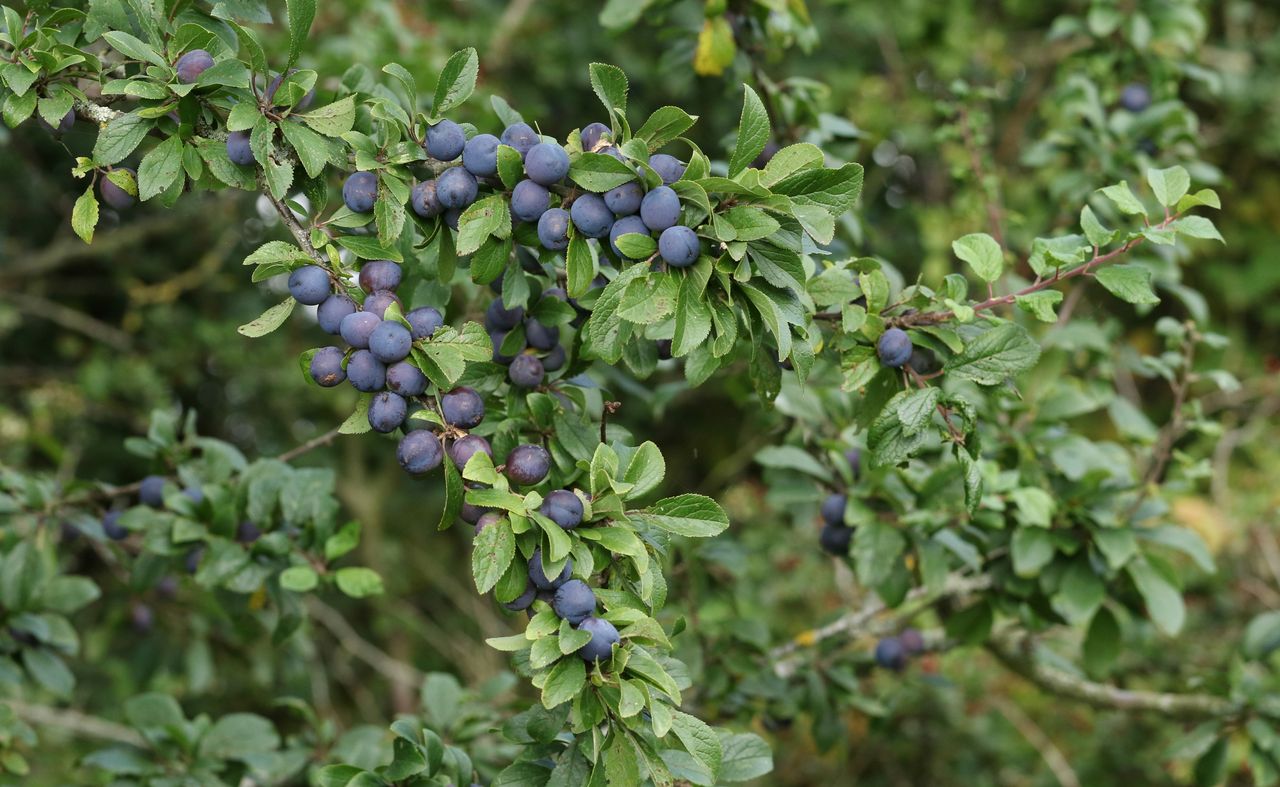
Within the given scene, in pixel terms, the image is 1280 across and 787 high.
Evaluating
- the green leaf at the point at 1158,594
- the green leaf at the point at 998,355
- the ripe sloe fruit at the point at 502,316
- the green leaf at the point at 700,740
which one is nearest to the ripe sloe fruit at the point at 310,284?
the ripe sloe fruit at the point at 502,316

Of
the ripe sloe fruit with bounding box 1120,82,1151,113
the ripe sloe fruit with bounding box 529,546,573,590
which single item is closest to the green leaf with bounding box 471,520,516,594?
the ripe sloe fruit with bounding box 529,546,573,590

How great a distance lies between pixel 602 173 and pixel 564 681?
476mm

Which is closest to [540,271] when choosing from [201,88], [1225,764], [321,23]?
[201,88]

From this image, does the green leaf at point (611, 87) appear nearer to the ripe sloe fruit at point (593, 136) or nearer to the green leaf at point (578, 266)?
the ripe sloe fruit at point (593, 136)

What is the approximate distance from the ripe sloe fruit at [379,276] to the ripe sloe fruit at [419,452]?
18cm

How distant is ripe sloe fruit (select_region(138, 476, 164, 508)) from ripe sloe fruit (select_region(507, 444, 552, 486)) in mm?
831

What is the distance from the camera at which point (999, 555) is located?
1.82 meters

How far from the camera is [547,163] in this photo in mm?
1057

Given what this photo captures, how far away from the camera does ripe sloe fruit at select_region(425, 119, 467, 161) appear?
1142 mm

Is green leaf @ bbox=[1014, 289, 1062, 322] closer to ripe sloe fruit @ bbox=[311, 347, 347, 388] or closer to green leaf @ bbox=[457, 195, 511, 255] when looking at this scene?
green leaf @ bbox=[457, 195, 511, 255]

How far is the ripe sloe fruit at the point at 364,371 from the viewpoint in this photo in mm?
1061

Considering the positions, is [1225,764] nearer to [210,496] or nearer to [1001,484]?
[1001,484]

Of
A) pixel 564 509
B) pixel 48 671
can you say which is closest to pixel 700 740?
pixel 564 509

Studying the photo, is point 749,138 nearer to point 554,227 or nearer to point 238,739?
point 554,227
